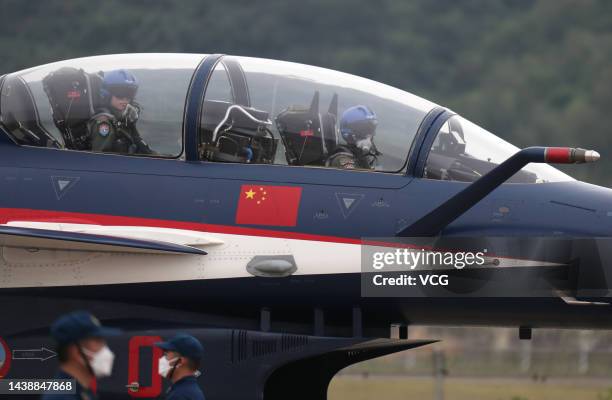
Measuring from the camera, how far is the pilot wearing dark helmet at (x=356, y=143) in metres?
10.2

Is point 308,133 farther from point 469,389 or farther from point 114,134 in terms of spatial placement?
point 469,389

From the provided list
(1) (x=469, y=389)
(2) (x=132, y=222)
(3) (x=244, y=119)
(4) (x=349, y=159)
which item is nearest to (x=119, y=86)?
(3) (x=244, y=119)

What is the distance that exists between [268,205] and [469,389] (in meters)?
11.0

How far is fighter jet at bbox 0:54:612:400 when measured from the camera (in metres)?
9.73

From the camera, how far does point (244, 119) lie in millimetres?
10359

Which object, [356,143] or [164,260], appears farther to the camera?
[356,143]

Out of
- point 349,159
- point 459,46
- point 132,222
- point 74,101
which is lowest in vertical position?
point 132,222

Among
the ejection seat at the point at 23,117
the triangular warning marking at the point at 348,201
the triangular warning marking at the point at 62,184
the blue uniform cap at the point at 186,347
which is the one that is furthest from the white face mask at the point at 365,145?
the blue uniform cap at the point at 186,347

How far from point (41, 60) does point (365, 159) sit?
27.8m

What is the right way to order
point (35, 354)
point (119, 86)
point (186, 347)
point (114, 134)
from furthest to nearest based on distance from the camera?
point (119, 86), point (114, 134), point (35, 354), point (186, 347)

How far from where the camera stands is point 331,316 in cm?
1011

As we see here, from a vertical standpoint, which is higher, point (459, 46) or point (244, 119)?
point (459, 46)

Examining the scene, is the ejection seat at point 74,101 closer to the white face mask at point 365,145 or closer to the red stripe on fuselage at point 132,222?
the red stripe on fuselage at point 132,222

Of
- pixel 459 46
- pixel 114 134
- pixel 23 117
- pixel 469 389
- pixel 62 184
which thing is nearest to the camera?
pixel 62 184
